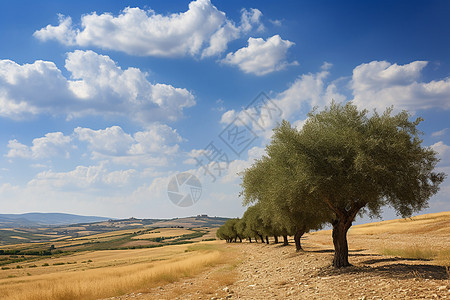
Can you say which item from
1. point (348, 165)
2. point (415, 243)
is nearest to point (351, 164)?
point (348, 165)

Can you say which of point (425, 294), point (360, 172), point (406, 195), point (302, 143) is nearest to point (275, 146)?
point (302, 143)

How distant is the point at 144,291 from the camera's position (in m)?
24.1

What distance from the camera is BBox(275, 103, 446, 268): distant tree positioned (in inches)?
762

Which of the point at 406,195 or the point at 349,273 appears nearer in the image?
the point at 349,273

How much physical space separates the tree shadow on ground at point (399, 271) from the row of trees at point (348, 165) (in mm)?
1691

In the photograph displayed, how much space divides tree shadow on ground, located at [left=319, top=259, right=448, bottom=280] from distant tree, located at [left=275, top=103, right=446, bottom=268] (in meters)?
1.68

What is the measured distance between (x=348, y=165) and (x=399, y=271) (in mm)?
6759

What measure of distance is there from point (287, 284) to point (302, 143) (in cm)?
911

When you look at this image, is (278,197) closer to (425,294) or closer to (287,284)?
(287,284)

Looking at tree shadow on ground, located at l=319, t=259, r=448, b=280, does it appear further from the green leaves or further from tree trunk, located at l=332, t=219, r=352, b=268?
the green leaves

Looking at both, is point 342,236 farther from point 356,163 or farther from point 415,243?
point 415,243

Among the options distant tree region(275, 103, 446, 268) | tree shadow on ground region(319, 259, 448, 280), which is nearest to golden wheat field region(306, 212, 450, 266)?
tree shadow on ground region(319, 259, 448, 280)

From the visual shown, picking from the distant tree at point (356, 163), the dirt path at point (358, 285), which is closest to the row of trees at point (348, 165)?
the distant tree at point (356, 163)

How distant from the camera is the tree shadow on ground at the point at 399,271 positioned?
16.5 m
